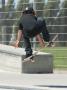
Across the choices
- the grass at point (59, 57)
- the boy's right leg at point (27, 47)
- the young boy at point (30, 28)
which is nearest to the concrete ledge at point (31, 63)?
the boy's right leg at point (27, 47)

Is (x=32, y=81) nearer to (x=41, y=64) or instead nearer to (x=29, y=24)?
(x=41, y=64)

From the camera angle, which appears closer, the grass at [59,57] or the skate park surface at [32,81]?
the skate park surface at [32,81]

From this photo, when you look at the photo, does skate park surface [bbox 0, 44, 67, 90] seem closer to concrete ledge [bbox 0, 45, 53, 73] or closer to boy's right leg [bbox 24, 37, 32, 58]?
concrete ledge [bbox 0, 45, 53, 73]

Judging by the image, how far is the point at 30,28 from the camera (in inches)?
587

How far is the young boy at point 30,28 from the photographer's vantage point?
14827 mm

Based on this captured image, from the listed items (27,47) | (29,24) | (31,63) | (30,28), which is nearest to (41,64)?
(31,63)

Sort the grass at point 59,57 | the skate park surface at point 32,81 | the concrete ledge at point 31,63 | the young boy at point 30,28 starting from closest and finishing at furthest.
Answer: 1. the skate park surface at point 32,81
2. the young boy at point 30,28
3. the concrete ledge at point 31,63
4. the grass at point 59,57

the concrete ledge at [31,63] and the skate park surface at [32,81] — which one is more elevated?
the skate park surface at [32,81]

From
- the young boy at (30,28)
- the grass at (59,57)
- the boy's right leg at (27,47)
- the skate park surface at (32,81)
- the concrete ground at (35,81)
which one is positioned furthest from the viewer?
the grass at (59,57)

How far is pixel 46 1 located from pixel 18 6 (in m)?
1.01

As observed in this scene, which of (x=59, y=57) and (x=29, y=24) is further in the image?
(x=59, y=57)

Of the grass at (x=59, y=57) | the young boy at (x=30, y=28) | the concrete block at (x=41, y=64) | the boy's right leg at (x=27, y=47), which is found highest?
the young boy at (x=30, y=28)

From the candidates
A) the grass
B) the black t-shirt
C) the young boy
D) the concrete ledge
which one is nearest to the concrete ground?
the concrete ledge

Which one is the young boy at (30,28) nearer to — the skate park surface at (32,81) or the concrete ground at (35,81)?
the skate park surface at (32,81)
